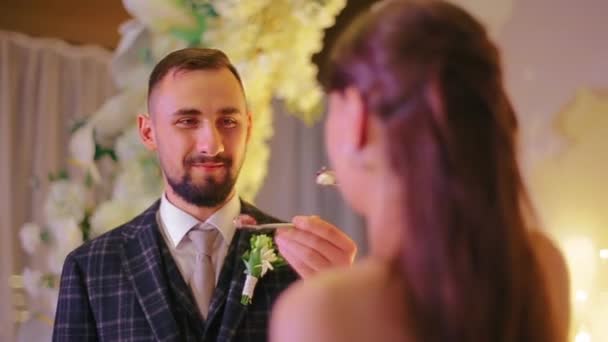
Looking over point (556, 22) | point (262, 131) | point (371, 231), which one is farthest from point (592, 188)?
point (371, 231)

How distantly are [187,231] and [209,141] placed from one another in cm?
13

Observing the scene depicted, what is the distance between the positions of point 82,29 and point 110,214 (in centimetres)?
123

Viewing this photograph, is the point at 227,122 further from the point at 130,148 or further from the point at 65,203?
the point at 65,203

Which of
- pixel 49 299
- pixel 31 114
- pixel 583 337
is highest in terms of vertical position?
pixel 31 114

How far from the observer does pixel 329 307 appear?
1.74 ft

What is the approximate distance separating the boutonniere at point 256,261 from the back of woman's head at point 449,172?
50 centimetres

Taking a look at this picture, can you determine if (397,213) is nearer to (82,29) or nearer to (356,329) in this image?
(356,329)

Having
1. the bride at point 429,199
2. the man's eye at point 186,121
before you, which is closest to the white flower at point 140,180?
the man's eye at point 186,121

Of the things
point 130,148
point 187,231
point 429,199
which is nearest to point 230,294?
point 187,231

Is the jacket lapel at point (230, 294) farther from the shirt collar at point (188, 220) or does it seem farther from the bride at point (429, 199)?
the bride at point (429, 199)

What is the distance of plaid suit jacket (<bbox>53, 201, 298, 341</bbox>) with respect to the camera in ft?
3.34

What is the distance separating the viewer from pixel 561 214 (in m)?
2.05

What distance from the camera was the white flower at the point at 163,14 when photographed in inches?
52.0

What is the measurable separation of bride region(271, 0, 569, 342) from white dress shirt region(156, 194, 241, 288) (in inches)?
20.6
